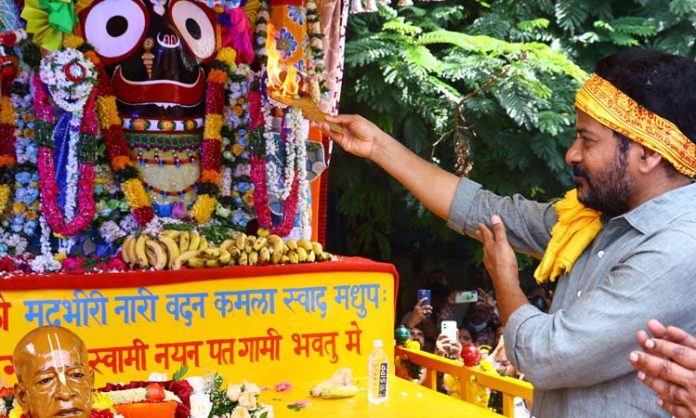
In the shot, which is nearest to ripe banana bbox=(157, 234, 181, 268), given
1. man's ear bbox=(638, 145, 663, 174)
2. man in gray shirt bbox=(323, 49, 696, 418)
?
man in gray shirt bbox=(323, 49, 696, 418)

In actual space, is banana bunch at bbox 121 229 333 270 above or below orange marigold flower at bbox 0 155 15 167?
below

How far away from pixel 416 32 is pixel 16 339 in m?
4.16

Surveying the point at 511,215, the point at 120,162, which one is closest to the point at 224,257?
the point at 120,162

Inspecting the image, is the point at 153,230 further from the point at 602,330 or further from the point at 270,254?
the point at 602,330

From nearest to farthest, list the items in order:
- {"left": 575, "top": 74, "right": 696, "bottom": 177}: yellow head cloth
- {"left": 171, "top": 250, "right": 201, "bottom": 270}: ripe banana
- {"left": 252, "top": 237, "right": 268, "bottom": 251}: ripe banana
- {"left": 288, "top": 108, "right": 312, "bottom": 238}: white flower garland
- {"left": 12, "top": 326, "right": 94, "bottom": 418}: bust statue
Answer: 1. {"left": 575, "top": 74, "right": 696, "bottom": 177}: yellow head cloth
2. {"left": 12, "top": 326, "right": 94, "bottom": 418}: bust statue
3. {"left": 171, "top": 250, "right": 201, "bottom": 270}: ripe banana
4. {"left": 252, "top": 237, "right": 268, "bottom": 251}: ripe banana
5. {"left": 288, "top": 108, "right": 312, "bottom": 238}: white flower garland

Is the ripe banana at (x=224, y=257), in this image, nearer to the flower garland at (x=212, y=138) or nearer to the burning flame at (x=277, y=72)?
the flower garland at (x=212, y=138)

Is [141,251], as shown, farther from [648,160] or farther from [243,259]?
[648,160]

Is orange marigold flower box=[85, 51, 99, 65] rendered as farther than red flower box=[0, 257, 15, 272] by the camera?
Yes

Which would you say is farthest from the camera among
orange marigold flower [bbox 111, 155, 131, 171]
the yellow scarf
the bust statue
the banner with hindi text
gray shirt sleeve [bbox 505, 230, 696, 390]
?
orange marigold flower [bbox 111, 155, 131, 171]

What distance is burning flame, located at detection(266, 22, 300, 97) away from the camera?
4872 mm

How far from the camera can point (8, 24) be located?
17.1 ft

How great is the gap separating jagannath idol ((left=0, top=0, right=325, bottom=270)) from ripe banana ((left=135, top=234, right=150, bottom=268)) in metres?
0.21

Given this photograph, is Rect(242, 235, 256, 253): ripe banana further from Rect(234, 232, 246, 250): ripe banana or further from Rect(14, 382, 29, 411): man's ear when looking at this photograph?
Rect(14, 382, 29, 411): man's ear

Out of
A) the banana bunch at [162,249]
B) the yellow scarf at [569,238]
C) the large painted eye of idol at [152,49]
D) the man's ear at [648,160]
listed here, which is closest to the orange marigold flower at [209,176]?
the large painted eye of idol at [152,49]
